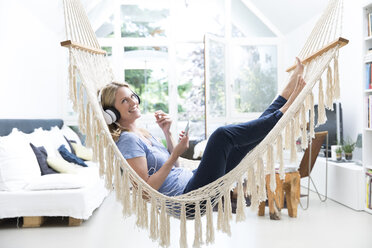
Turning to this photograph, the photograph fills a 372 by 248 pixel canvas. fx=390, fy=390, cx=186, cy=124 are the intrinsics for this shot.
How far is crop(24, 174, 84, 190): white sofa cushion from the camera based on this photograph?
10.2 ft

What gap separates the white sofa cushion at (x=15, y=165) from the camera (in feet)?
10.1

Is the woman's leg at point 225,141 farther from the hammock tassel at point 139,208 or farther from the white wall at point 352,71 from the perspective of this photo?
the white wall at point 352,71

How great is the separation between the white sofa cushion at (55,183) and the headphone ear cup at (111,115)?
1387 millimetres

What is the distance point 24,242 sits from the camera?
107 inches

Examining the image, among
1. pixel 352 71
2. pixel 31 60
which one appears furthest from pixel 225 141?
pixel 31 60

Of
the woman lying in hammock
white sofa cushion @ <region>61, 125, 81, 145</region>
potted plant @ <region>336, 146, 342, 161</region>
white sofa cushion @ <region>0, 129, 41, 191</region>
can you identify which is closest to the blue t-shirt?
the woman lying in hammock

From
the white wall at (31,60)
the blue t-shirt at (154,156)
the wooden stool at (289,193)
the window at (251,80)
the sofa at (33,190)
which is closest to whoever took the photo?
the blue t-shirt at (154,156)

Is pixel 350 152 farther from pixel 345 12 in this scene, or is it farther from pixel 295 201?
pixel 345 12

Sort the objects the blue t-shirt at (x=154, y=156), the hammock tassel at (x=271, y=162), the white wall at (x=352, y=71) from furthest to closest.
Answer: the white wall at (x=352, y=71) < the blue t-shirt at (x=154, y=156) < the hammock tassel at (x=271, y=162)

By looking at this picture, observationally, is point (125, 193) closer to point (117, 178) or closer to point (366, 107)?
point (117, 178)

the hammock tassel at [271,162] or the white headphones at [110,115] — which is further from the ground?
the white headphones at [110,115]

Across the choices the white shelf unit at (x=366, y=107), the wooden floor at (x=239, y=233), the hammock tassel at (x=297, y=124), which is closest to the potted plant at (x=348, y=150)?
the white shelf unit at (x=366, y=107)

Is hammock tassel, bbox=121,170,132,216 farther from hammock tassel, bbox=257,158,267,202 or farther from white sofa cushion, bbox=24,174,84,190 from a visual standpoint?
white sofa cushion, bbox=24,174,84,190

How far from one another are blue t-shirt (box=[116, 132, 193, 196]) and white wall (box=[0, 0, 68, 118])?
224 centimetres
